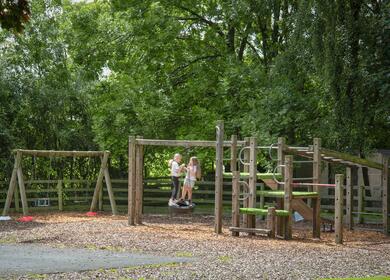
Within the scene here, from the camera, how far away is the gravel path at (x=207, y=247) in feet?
33.6

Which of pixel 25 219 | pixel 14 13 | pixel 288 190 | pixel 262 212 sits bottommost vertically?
pixel 25 219

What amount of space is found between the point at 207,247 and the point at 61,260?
122 inches

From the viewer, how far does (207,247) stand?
44.4 feet

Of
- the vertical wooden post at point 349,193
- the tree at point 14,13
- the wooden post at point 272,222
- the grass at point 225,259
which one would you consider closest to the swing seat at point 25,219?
the wooden post at point 272,222

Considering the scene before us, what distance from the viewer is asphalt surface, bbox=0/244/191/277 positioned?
34.2 feet

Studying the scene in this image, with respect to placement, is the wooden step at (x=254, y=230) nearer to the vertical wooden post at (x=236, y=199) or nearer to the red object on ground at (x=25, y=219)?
the vertical wooden post at (x=236, y=199)

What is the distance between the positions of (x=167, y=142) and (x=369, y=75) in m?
4.91

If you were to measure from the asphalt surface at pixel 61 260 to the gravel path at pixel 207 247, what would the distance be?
1.50 feet

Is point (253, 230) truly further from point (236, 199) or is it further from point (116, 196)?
point (116, 196)

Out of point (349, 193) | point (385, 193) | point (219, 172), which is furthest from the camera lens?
point (349, 193)

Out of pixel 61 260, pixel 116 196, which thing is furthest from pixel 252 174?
pixel 116 196

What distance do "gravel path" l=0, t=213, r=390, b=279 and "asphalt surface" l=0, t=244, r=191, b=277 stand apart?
46cm

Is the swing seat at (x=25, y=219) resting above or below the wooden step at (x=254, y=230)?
below

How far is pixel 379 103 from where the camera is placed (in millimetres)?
18062
